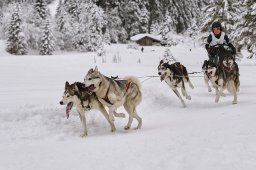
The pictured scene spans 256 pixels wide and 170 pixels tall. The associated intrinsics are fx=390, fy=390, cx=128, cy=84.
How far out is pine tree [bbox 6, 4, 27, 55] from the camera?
47.0 meters

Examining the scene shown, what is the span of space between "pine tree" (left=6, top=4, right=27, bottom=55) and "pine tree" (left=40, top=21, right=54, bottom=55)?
2.28 meters

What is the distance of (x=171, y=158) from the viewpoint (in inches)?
173

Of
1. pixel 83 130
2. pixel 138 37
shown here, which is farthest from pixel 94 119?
pixel 138 37

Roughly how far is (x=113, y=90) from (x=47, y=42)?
4174cm

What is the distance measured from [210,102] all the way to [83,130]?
161 inches

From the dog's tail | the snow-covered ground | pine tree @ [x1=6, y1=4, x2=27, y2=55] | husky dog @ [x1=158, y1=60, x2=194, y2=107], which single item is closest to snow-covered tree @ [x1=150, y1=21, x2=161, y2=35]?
pine tree @ [x1=6, y1=4, x2=27, y2=55]

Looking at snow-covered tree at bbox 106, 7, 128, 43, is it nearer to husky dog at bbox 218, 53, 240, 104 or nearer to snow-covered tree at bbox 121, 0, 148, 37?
snow-covered tree at bbox 121, 0, 148, 37

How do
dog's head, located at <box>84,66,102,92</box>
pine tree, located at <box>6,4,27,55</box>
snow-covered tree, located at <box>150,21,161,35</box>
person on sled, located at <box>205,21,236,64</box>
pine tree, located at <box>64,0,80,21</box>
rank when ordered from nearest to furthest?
dog's head, located at <box>84,66,102,92</box>
person on sled, located at <box>205,21,236,64</box>
pine tree, located at <box>6,4,27,55</box>
pine tree, located at <box>64,0,80,21</box>
snow-covered tree, located at <box>150,21,161,35</box>

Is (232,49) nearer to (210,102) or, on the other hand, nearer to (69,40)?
(210,102)

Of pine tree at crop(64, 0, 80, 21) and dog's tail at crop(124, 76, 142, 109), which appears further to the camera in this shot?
pine tree at crop(64, 0, 80, 21)

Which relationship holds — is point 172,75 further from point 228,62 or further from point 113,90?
point 113,90

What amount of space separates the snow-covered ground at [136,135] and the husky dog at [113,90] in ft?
1.77

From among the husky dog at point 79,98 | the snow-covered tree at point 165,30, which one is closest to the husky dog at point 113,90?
the husky dog at point 79,98

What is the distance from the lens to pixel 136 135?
6.40m
